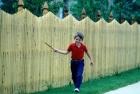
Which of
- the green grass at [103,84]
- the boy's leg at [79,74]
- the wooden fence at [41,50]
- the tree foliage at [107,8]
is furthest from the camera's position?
the tree foliage at [107,8]

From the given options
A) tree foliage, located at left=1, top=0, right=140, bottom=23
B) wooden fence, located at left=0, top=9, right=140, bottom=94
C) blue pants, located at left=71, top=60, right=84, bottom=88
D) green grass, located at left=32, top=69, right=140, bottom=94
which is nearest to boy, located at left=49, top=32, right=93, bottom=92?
blue pants, located at left=71, top=60, right=84, bottom=88

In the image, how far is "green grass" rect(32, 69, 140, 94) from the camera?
15.4 meters

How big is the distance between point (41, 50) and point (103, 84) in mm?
3211

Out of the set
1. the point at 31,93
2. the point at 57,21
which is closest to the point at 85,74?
the point at 57,21

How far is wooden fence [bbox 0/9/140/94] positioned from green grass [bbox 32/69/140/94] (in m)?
0.38

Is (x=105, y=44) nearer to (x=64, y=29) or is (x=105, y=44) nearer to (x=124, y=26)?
(x=124, y=26)

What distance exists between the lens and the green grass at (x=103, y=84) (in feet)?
50.6

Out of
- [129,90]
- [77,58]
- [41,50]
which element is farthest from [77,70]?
[129,90]

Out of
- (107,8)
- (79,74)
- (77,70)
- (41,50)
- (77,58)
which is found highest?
(107,8)

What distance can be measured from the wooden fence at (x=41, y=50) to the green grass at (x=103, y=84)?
0.38m

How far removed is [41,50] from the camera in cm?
1545

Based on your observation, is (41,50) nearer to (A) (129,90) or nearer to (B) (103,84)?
(A) (129,90)

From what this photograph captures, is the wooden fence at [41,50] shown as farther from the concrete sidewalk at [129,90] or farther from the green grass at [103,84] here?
the concrete sidewalk at [129,90]

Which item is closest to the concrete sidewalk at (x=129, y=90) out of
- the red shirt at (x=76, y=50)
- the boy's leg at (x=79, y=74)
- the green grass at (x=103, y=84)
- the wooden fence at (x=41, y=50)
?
the green grass at (x=103, y=84)
